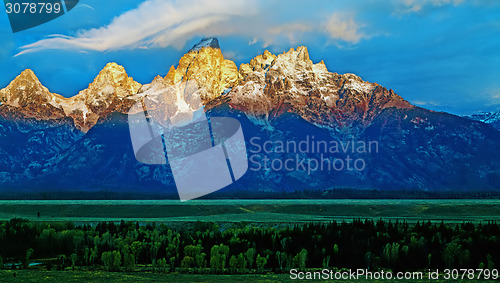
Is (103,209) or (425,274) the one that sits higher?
(103,209)

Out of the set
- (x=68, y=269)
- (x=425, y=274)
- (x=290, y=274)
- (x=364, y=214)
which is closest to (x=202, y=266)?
(x=290, y=274)

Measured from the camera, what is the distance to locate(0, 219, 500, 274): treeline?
52.8m

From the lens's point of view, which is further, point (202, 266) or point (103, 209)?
point (103, 209)

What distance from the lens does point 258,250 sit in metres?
57.5

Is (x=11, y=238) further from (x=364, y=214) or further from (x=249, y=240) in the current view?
(x=364, y=214)

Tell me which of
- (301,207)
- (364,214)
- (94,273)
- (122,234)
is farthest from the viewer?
(301,207)

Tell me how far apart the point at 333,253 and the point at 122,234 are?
27430 millimetres

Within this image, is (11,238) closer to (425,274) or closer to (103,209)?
(425,274)

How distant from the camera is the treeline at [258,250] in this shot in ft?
173

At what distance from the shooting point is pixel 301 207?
136250mm

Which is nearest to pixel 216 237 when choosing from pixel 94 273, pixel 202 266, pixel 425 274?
pixel 202 266

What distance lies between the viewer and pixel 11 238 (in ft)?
213

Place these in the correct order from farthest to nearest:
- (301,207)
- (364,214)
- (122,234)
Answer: (301,207) → (364,214) → (122,234)

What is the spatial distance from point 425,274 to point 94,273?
95.2 ft
